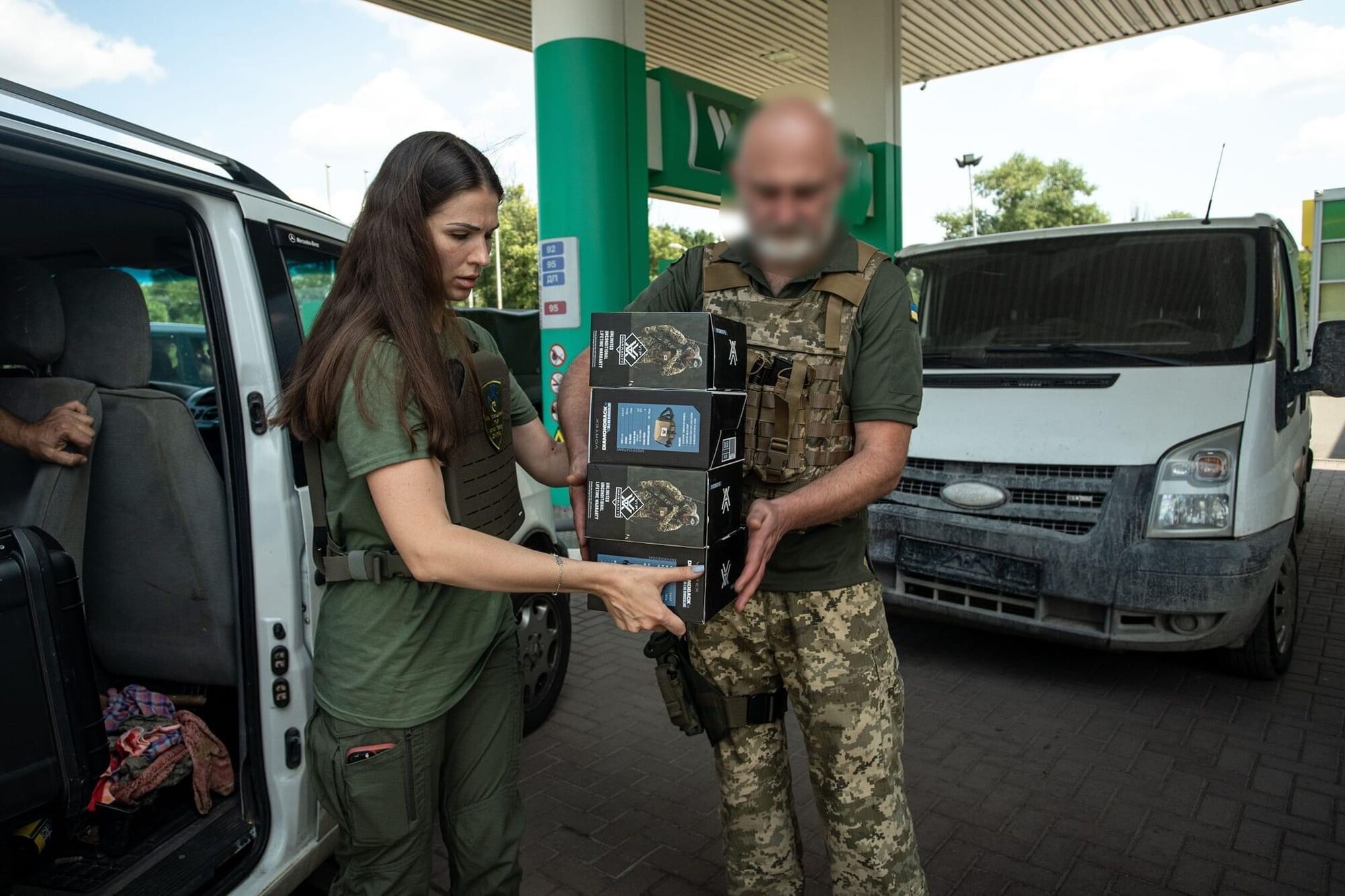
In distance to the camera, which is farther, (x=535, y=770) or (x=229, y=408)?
(x=535, y=770)

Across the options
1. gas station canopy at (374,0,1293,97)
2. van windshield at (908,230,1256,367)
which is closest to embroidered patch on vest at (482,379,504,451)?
van windshield at (908,230,1256,367)

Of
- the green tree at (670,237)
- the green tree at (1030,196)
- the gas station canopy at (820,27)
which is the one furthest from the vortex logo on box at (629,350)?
the green tree at (1030,196)

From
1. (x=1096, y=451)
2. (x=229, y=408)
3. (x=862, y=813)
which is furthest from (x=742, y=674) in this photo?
(x=1096, y=451)

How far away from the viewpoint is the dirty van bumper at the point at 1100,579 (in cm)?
372

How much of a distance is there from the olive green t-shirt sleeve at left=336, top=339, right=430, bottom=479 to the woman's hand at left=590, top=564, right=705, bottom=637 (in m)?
0.41

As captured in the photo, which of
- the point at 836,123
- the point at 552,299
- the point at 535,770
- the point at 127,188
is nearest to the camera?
the point at 836,123

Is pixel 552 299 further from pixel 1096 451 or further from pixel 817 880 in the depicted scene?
pixel 817 880

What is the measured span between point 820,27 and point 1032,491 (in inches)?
322

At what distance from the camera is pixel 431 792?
192 cm

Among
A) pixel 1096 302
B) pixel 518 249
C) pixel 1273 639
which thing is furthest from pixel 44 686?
pixel 518 249

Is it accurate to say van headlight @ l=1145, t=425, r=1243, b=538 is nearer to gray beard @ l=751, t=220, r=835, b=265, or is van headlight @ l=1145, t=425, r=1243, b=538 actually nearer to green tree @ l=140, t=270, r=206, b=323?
gray beard @ l=751, t=220, r=835, b=265

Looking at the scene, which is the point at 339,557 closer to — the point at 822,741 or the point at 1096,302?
the point at 822,741

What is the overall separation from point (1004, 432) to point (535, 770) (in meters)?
2.45

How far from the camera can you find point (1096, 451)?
3.96 m
